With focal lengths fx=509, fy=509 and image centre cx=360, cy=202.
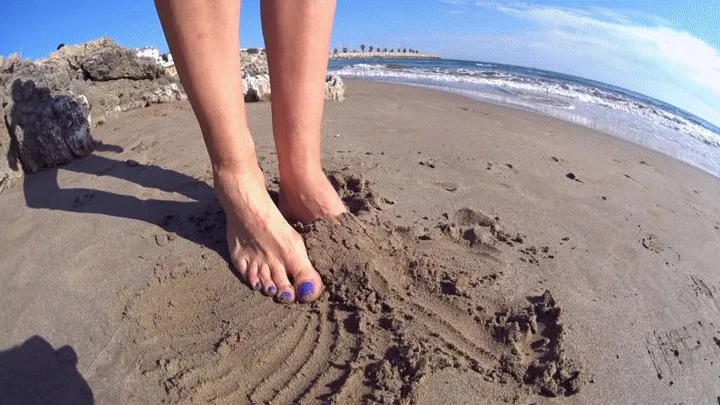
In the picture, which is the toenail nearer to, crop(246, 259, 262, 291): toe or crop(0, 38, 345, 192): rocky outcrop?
crop(246, 259, 262, 291): toe

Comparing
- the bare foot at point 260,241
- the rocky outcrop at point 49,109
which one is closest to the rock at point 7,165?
the rocky outcrop at point 49,109

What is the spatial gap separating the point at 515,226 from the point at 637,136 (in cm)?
424

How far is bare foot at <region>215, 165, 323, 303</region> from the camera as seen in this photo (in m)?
1.80

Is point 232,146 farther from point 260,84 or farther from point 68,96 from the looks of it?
point 260,84

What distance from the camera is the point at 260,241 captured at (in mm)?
1890

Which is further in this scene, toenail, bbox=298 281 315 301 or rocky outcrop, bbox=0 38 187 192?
rocky outcrop, bbox=0 38 187 192

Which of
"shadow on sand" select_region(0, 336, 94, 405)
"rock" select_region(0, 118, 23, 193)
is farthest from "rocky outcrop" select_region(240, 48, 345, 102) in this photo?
"shadow on sand" select_region(0, 336, 94, 405)

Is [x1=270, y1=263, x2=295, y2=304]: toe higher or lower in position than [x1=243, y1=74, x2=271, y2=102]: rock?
higher

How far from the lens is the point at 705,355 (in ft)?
5.50

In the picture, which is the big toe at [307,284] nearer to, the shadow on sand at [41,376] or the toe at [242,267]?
the toe at [242,267]

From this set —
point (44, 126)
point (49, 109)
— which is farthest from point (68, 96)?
point (44, 126)

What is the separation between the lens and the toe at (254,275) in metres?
1.81

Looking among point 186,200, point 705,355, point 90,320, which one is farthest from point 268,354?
point 705,355

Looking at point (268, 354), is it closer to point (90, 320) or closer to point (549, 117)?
point (90, 320)
